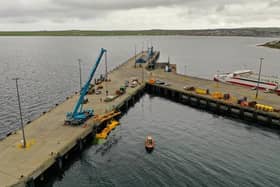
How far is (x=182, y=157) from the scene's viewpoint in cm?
4225

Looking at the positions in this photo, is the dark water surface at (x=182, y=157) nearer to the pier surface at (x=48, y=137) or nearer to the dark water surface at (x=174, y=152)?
the dark water surface at (x=174, y=152)

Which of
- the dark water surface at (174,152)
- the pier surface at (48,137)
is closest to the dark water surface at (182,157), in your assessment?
the dark water surface at (174,152)

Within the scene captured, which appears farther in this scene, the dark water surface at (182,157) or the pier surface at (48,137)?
the dark water surface at (182,157)

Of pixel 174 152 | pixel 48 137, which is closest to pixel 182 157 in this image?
pixel 174 152

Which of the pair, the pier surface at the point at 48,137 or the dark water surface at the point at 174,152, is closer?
the pier surface at the point at 48,137

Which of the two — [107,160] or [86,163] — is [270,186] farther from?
[86,163]

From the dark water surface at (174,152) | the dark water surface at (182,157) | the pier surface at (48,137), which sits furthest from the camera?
the dark water surface at (174,152)

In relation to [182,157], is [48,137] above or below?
above

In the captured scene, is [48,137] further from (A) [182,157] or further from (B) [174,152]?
(A) [182,157]

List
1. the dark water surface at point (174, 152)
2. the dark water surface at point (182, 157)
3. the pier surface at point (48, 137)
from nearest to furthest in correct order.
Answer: the pier surface at point (48, 137) → the dark water surface at point (182, 157) → the dark water surface at point (174, 152)

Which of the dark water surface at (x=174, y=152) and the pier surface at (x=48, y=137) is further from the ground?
the pier surface at (x=48, y=137)

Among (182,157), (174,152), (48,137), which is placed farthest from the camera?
(174,152)

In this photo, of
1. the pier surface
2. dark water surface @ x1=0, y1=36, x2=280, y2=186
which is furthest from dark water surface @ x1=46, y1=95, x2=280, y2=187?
the pier surface

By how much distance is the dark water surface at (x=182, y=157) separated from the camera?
36125mm
